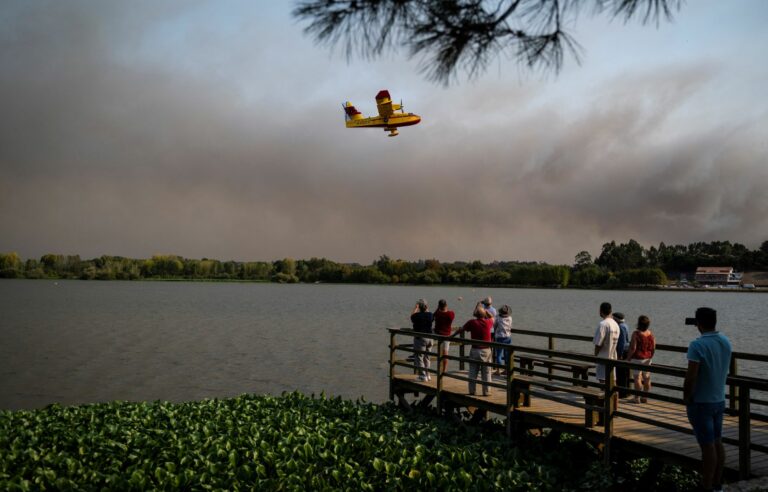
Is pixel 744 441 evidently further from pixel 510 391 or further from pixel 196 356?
pixel 196 356

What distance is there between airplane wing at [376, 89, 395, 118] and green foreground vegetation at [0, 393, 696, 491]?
23.5 m

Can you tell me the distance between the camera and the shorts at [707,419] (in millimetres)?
6664

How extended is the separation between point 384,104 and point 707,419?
28.4 metres

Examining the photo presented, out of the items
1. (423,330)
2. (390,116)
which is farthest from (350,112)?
(423,330)

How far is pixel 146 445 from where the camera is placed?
9656 mm

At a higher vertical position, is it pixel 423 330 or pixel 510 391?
pixel 423 330

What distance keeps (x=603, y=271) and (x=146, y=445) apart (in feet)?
565

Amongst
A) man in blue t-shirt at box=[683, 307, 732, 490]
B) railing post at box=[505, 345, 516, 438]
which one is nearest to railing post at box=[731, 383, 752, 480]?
man in blue t-shirt at box=[683, 307, 732, 490]

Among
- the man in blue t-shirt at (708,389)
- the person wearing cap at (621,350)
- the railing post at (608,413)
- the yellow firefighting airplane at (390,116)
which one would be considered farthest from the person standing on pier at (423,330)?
the yellow firefighting airplane at (390,116)

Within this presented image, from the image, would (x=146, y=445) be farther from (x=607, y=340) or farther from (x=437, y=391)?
(x=607, y=340)

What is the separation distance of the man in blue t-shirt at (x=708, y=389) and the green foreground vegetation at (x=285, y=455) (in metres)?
1.88

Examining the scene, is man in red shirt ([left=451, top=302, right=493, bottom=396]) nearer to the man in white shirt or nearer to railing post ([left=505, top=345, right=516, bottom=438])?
railing post ([left=505, top=345, right=516, bottom=438])

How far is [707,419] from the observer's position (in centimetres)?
666

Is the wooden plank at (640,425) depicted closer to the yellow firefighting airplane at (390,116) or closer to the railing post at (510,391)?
the railing post at (510,391)
